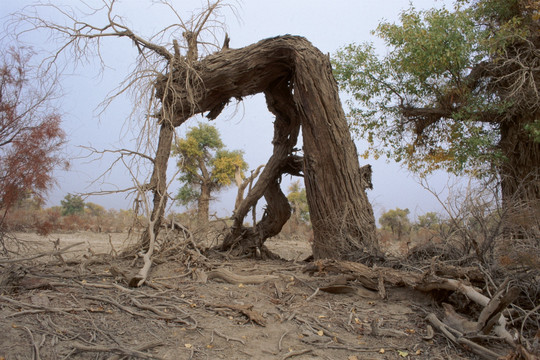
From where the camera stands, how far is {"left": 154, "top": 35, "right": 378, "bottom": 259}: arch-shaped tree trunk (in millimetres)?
6078

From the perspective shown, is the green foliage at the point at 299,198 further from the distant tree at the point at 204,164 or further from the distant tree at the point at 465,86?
the distant tree at the point at 465,86

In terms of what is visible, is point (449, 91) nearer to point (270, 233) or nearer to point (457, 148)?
point (457, 148)

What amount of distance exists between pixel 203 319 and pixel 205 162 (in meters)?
18.7

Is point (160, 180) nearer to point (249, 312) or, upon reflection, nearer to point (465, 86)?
point (249, 312)

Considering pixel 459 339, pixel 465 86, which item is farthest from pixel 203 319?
pixel 465 86

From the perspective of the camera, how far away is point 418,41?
10117 mm

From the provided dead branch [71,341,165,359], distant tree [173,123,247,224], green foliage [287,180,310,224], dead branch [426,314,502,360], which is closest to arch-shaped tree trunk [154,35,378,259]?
dead branch [426,314,502,360]

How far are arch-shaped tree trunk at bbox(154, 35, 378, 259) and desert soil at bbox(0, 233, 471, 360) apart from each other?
125cm

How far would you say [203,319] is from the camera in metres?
3.73

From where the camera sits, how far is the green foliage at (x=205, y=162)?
21.0 meters

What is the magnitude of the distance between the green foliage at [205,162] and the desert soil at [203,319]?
16.0 metres

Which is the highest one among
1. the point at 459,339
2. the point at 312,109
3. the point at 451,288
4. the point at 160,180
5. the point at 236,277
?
the point at 312,109

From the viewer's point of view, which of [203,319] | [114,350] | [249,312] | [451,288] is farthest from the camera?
[451,288]

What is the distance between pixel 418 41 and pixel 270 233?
253 inches
